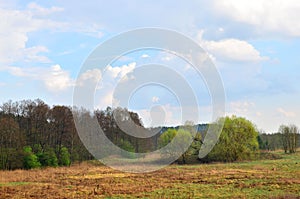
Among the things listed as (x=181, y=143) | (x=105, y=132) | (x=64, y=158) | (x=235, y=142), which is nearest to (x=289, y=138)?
(x=235, y=142)

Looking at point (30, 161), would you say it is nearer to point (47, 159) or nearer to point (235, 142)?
point (47, 159)

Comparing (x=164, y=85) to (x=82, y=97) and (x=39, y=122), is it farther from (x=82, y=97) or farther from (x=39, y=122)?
(x=39, y=122)

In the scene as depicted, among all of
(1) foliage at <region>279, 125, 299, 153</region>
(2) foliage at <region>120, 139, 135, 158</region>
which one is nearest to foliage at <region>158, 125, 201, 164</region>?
(2) foliage at <region>120, 139, 135, 158</region>

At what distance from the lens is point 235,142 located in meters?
68.1

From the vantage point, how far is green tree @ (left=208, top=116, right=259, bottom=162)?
67.3 metres

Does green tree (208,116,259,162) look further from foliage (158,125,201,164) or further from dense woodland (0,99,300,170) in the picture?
foliage (158,125,201,164)

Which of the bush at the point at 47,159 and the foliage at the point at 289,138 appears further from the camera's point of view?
the foliage at the point at 289,138

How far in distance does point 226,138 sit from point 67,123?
29.2 meters

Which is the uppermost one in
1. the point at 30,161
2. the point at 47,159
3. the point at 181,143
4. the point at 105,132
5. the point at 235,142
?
the point at 105,132

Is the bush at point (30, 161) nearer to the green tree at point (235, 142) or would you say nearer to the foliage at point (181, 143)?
the foliage at point (181, 143)

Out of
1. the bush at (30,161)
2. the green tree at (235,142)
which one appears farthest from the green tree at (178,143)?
the bush at (30,161)

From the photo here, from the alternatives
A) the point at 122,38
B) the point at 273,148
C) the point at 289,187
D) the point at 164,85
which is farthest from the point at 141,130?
the point at 273,148

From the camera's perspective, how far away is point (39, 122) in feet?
219

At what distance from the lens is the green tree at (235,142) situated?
67.3 m
